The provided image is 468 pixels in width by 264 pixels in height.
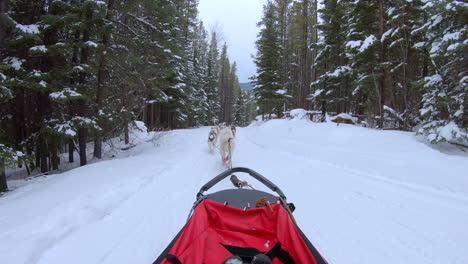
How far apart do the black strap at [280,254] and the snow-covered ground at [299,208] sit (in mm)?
1315

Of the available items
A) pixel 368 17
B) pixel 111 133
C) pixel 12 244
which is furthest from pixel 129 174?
pixel 368 17

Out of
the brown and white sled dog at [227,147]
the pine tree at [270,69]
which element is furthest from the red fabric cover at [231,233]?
the pine tree at [270,69]

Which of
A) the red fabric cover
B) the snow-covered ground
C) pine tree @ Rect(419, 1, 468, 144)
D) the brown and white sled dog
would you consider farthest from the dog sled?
pine tree @ Rect(419, 1, 468, 144)

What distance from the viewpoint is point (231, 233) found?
250 centimetres

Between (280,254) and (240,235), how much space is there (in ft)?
1.71

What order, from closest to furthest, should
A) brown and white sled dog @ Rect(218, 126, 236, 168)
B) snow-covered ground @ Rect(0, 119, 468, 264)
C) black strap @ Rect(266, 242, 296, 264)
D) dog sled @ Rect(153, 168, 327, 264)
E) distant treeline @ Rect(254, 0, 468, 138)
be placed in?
dog sled @ Rect(153, 168, 327, 264), black strap @ Rect(266, 242, 296, 264), snow-covered ground @ Rect(0, 119, 468, 264), distant treeline @ Rect(254, 0, 468, 138), brown and white sled dog @ Rect(218, 126, 236, 168)

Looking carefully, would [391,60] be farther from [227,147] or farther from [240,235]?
[240,235]

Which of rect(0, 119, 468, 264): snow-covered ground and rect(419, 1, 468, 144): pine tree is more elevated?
rect(419, 1, 468, 144): pine tree

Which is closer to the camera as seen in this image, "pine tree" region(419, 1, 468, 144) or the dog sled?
the dog sled

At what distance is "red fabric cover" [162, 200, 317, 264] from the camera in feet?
6.40

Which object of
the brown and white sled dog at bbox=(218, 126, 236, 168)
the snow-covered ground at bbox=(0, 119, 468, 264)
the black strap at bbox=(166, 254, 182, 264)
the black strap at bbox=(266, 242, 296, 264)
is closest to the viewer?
the black strap at bbox=(166, 254, 182, 264)

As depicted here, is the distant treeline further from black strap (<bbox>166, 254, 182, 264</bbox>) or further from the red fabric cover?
black strap (<bbox>166, 254, 182, 264</bbox>)

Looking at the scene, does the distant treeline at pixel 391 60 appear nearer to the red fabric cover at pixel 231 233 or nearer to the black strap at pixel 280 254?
the red fabric cover at pixel 231 233

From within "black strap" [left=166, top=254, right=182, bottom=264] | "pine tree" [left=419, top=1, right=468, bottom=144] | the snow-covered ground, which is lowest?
the snow-covered ground
